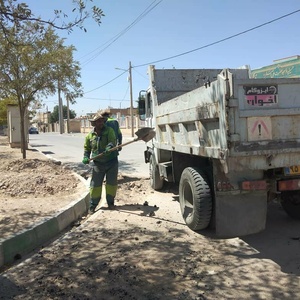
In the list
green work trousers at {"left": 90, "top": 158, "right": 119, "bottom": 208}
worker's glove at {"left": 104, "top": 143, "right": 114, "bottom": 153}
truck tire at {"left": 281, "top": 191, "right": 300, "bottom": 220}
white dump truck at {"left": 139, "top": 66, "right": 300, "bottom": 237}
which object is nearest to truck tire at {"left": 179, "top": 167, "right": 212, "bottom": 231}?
white dump truck at {"left": 139, "top": 66, "right": 300, "bottom": 237}

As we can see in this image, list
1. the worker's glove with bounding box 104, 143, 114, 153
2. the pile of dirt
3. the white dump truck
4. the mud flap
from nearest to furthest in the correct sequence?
the white dump truck < the mud flap < the pile of dirt < the worker's glove with bounding box 104, 143, 114, 153

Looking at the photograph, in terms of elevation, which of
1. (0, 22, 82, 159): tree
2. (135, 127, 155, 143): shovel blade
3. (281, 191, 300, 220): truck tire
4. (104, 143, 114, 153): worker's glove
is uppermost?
(0, 22, 82, 159): tree

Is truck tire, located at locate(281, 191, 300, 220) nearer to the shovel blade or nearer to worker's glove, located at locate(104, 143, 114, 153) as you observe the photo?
the shovel blade

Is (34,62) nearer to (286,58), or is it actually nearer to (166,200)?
(166,200)

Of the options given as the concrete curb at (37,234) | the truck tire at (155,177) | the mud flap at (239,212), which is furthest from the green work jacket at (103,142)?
the mud flap at (239,212)

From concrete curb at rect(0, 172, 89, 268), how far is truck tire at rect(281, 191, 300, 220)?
3.32 meters

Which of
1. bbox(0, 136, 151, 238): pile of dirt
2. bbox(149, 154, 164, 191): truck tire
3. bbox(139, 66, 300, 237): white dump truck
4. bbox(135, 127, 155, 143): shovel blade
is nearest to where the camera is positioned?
bbox(139, 66, 300, 237): white dump truck

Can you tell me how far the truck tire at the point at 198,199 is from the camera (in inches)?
198

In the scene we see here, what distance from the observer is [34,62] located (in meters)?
12.6

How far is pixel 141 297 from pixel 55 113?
10496 cm

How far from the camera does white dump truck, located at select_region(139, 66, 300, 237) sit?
13.6 feet

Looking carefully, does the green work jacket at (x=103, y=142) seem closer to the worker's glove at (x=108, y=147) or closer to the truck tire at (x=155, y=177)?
the worker's glove at (x=108, y=147)

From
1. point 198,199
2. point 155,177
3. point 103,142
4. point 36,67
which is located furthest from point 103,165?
point 36,67

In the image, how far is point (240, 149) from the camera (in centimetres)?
415
